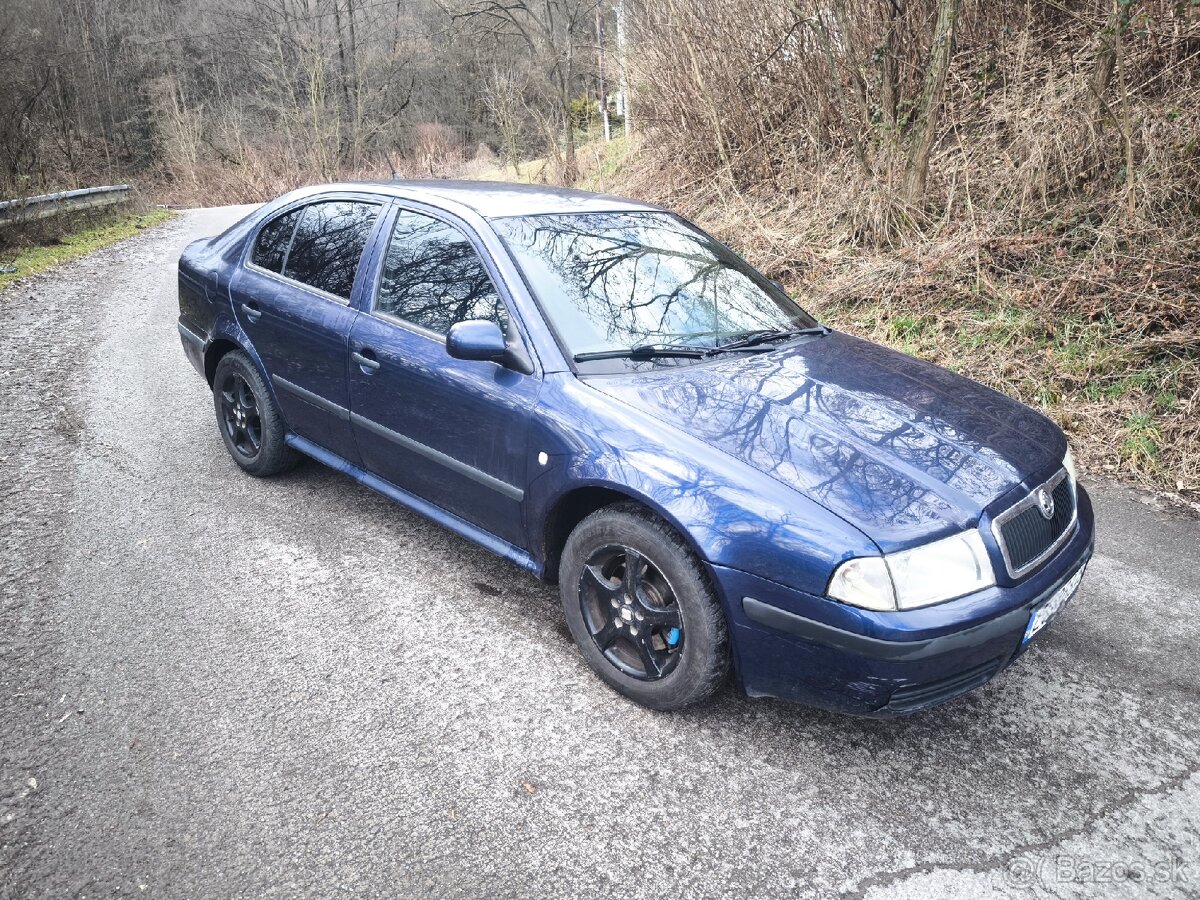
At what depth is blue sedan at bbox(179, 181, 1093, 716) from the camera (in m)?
2.27

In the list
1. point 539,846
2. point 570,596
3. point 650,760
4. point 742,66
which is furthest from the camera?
point 742,66

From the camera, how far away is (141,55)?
30844 mm

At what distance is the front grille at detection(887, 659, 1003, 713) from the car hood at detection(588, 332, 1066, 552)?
41cm

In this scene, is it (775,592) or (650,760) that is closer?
(775,592)

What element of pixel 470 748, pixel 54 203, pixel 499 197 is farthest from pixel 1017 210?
pixel 54 203

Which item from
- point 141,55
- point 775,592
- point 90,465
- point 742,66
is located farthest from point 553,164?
point 141,55

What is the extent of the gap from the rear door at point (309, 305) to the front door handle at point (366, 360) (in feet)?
0.37

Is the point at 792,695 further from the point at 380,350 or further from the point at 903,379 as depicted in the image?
the point at 380,350

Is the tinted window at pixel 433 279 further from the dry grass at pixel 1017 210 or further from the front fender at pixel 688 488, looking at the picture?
the dry grass at pixel 1017 210

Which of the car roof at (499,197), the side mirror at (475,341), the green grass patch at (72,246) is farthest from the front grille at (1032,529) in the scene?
the green grass patch at (72,246)

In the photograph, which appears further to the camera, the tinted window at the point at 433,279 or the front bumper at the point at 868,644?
the tinted window at the point at 433,279

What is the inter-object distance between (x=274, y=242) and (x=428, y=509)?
5.96ft

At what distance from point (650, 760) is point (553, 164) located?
542 inches

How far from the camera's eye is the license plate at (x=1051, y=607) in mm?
2402
